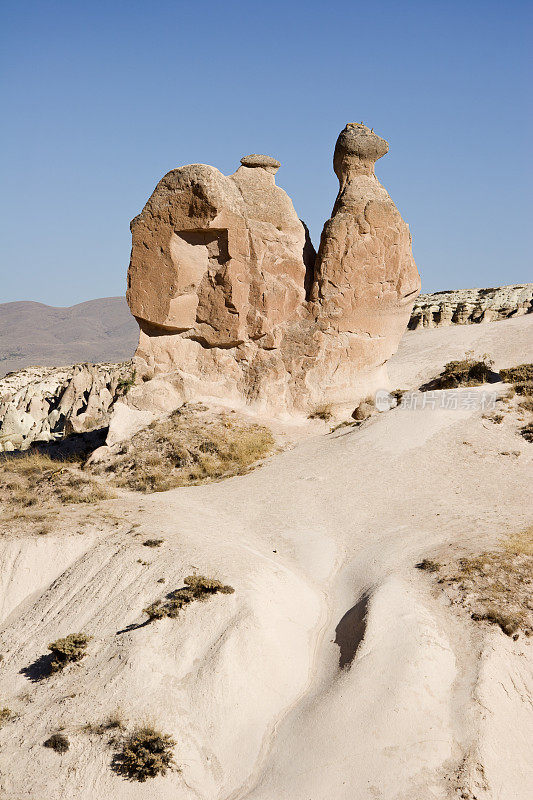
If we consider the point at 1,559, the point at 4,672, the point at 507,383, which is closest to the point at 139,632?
the point at 4,672

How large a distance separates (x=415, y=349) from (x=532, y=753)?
22.6 metres

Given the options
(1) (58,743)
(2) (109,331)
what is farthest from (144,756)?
(2) (109,331)

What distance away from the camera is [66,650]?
25.9ft

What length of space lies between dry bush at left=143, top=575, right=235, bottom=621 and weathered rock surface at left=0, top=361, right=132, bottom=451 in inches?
466

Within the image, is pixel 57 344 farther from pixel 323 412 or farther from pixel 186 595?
pixel 186 595

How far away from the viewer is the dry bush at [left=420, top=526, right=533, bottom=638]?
7.69 meters

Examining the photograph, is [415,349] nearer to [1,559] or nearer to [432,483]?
[432,483]

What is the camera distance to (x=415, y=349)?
27.9m

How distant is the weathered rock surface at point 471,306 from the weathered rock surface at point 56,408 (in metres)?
19.7

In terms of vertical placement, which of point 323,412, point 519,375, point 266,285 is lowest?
point 323,412

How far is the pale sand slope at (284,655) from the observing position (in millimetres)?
6191

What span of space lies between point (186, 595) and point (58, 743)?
7.95 feet

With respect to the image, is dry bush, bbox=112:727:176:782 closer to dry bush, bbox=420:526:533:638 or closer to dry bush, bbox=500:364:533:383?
dry bush, bbox=420:526:533:638

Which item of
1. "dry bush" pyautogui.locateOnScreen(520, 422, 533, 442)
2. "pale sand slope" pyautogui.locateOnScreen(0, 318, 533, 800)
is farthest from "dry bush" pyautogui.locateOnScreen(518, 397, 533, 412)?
"pale sand slope" pyautogui.locateOnScreen(0, 318, 533, 800)
